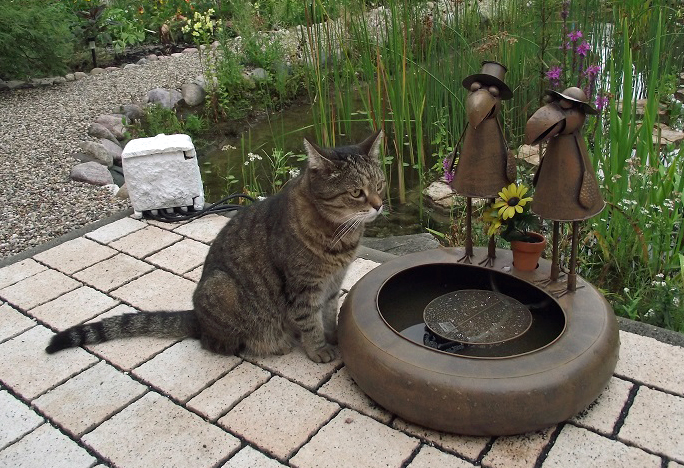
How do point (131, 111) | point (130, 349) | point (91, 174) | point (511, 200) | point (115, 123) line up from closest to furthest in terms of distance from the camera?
point (511, 200) < point (130, 349) < point (91, 174) < point (115, 123) < point (131, 111)

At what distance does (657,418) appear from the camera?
209 cm

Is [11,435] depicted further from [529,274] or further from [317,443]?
[529,274]

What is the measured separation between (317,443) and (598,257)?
1.91 metres

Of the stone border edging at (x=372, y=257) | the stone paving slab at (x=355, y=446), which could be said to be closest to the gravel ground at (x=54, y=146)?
the stone border edging at (x=372, y=257)

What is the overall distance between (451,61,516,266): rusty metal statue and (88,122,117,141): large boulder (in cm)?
430

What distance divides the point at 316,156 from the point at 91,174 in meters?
3.09

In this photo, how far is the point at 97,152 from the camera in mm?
5152

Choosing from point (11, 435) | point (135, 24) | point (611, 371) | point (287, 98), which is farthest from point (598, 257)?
point (135, 24)

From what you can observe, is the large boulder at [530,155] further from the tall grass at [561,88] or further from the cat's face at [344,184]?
the cat's face at [344,184]

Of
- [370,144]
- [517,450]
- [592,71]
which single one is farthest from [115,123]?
[517,450]

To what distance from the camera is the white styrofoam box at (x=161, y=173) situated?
3713 millimetres

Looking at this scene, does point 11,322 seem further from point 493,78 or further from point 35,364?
point 493,78

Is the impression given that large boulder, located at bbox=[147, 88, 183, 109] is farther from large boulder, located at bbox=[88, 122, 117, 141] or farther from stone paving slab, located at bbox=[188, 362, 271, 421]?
stone paving slab, located at bbox=[188, 362, 271, 421]

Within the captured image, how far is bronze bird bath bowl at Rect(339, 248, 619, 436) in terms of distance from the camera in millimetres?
1919
